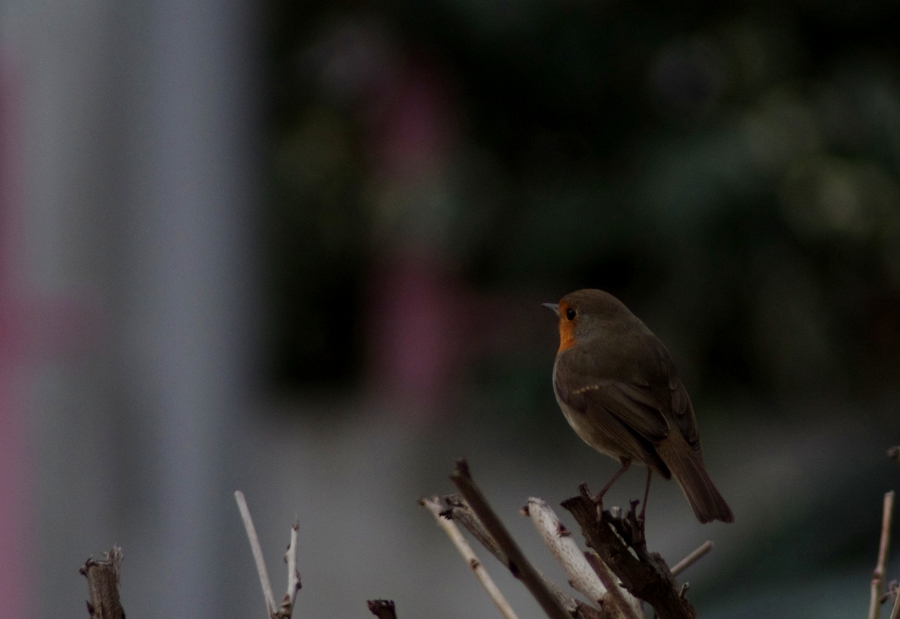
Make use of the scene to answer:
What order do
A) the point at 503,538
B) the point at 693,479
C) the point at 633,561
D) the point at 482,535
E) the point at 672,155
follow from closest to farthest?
the point at 503,538
the point at 633,561
the point at 482,535
the point at 693,479
the point at 672,155

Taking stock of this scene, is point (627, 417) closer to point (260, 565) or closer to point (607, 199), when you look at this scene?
point (260, 565)

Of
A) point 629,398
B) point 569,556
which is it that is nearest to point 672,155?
point 629,398

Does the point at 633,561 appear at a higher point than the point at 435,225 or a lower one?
lower

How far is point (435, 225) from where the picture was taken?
448 cm

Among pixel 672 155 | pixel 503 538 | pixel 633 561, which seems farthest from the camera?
pixel 672 155

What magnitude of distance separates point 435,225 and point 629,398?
2.76 m

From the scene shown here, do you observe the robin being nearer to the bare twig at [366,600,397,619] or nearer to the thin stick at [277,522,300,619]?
the thin stick at [277,522,300,619]

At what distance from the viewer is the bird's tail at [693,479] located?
152 cm

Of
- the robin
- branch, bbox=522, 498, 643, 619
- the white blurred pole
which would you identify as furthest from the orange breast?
the white blurred pole

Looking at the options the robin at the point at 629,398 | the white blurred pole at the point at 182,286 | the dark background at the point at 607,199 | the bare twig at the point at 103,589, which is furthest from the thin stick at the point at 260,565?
the white blurred pole at the point at 182,286

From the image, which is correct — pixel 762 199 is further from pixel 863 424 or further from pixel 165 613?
pixel 165 613

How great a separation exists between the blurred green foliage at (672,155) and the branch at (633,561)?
315cm

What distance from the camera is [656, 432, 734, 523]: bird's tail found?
1519 mm

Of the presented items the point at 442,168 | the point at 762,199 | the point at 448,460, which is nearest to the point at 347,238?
the point at 442,168
